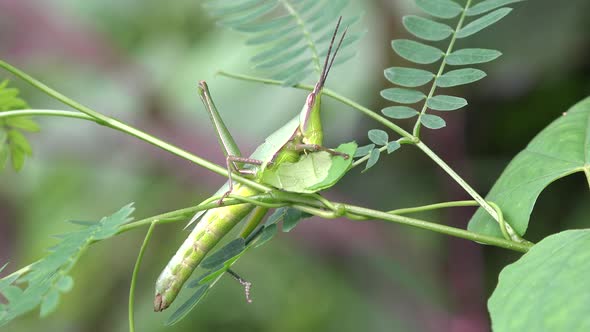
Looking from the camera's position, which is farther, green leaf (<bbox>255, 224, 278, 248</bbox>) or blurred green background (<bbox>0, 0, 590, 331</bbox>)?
blurred green background (<bbox>0, 0, 590, 331</bbox>)

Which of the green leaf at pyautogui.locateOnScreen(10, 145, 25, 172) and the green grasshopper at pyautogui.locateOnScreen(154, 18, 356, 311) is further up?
the green leaf at pyautogui.locateOnScreen(10, 145, 25, 172)

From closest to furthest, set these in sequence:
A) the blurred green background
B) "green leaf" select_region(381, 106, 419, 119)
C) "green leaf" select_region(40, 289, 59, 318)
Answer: "green leaf" select_region(40, 289, 59, 318), "green leaf" select_region(381, 106, 419, 119), the blurred green background

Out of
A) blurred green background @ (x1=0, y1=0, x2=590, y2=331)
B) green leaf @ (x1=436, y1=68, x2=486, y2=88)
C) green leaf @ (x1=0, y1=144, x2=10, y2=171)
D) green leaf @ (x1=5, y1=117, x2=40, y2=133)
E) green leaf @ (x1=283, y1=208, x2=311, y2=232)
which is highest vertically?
green leaf @ (x1=5, y1=117, x2=40, y2=133)

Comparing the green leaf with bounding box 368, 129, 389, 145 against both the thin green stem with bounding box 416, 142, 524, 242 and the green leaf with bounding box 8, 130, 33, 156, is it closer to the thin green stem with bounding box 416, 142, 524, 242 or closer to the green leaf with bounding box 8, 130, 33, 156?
the thin green stem with bounding box 416, 142, 524, 242

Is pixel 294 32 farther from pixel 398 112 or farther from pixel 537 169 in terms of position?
pixel 537 169


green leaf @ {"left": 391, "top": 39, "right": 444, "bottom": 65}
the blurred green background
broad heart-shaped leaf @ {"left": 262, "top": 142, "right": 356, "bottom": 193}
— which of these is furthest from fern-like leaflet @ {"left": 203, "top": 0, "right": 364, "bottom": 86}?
the blurred green background

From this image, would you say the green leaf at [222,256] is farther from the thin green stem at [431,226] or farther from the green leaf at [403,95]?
the green leaf at [403,95]
